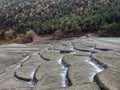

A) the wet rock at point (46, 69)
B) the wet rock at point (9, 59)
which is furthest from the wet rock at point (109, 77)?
the wet rock at point (9, 59)

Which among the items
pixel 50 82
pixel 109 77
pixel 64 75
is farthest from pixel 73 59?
pixel 109 77

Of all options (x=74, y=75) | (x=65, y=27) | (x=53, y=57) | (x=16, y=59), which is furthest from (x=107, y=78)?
(x=65, y=27)

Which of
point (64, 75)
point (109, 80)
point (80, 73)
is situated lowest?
point (64, 75)

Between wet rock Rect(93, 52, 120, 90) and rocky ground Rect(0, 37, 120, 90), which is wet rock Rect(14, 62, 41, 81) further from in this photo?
wet rock Rect(93, 52, 120, 90)

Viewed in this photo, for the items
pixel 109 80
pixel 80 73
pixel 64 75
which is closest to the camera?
pixel 109 80

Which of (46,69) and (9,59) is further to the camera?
(9,59)

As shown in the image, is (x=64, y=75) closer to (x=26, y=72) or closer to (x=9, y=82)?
(x=9, y=82)

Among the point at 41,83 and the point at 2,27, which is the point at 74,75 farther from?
the point at 2,27
